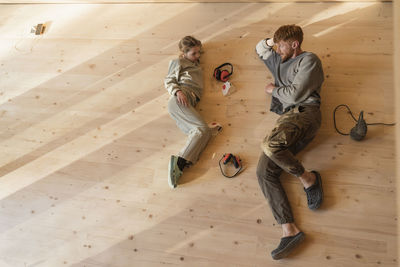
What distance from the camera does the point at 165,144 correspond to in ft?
7.25

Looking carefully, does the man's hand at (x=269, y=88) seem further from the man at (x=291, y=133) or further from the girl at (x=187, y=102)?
the girl at (x=187, y=102)

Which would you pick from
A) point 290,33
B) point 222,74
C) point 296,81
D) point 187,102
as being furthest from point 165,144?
point 290,33

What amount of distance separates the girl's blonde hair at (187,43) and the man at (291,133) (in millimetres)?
564

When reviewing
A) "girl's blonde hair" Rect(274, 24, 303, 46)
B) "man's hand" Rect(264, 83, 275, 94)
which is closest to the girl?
"man's hand" Rect(264, 83, 275, 94)

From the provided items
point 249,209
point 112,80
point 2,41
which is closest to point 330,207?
point 249,209

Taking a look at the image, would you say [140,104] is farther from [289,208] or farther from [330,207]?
[330,207]

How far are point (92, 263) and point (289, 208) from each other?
1233 millimetres

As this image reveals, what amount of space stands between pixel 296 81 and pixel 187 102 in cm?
70

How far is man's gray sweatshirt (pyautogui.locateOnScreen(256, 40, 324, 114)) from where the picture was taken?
191cm

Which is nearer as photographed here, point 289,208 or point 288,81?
point 289,208

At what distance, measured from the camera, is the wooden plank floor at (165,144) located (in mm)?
1911

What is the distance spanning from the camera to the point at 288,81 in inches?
81.0

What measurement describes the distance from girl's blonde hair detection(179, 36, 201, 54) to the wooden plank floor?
0.17m

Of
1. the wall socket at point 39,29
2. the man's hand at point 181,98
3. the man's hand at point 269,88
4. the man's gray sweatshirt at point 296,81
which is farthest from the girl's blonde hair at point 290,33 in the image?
the wall socket at point 39,29
